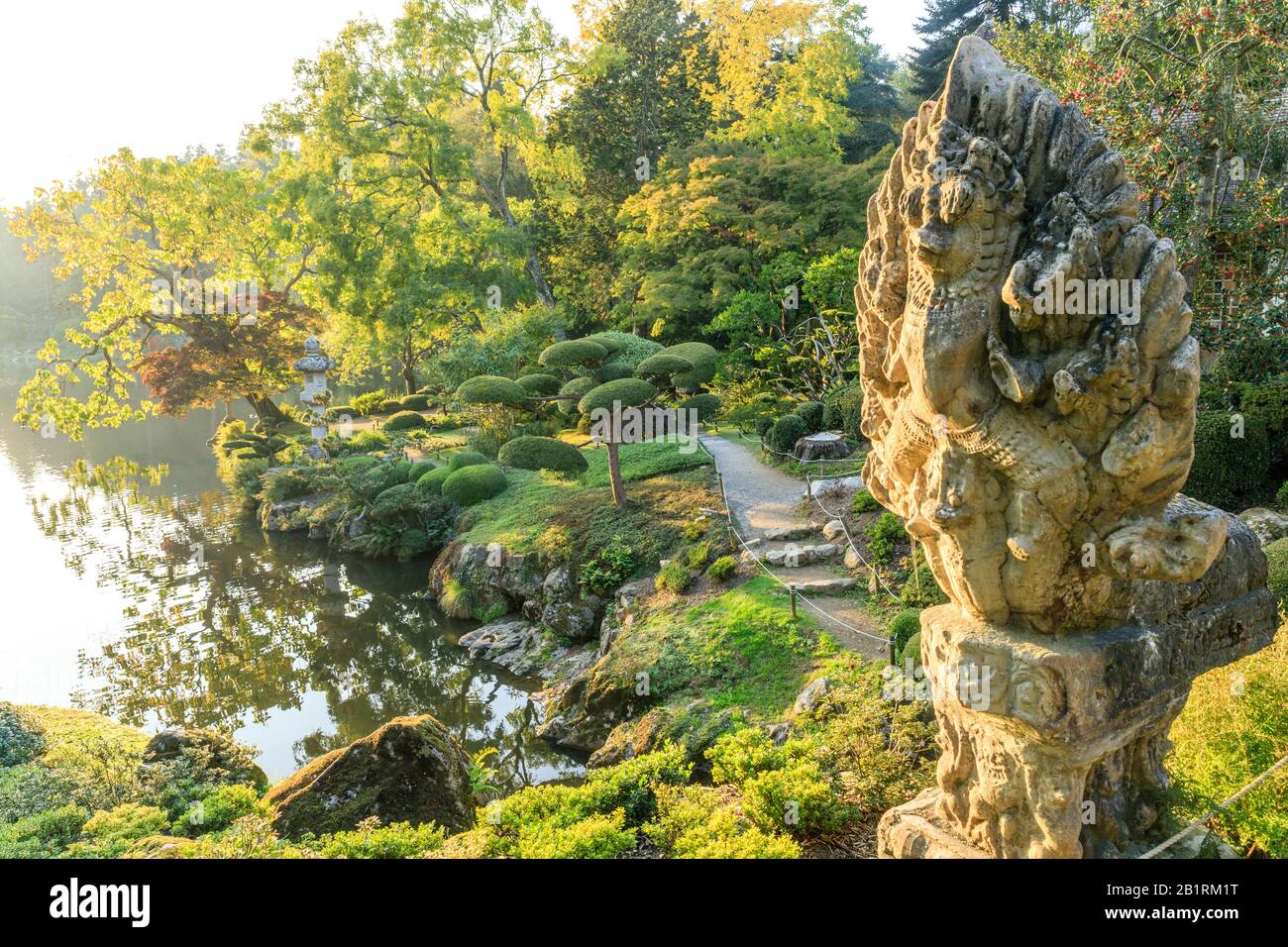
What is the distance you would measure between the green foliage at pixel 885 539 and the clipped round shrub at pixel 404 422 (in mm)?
16123

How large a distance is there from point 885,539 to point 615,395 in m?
4.68

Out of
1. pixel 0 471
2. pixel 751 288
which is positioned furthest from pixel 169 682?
pixel 0 471

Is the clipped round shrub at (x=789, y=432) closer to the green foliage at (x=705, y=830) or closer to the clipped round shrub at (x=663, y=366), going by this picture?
the clipped round shrub at (x=663, y=366)

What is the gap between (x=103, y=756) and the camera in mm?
7023

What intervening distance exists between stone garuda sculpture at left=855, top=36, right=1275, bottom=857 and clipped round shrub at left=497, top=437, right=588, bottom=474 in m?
10.2

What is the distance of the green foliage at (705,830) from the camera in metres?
4.07

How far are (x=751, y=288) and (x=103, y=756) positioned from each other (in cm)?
1534

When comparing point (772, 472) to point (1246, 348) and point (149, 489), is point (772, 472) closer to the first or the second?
point (1246, 348)

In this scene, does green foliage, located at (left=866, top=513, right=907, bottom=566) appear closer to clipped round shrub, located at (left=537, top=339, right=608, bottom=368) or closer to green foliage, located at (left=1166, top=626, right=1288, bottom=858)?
green foliage, located at (left=1166, top=626, right=1288, bottom=858)

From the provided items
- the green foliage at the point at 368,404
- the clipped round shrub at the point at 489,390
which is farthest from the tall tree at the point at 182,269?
the clipped round shrub at the point at 489,390

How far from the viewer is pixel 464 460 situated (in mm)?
16422

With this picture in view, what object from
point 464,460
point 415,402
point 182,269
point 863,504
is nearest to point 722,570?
point 863,504

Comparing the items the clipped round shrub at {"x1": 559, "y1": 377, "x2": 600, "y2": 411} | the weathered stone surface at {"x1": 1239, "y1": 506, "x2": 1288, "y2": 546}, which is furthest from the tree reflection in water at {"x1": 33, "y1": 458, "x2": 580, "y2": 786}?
the weathered stone surface at {"x1": 1239, "y1": 506, "x2": 1288, "y2": 546}
